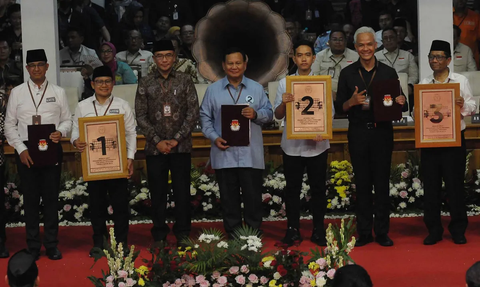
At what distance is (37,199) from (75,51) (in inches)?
173

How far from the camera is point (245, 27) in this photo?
9.65 m

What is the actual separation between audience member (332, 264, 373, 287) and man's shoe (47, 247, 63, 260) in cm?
365

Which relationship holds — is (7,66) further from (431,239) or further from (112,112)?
(431,239)

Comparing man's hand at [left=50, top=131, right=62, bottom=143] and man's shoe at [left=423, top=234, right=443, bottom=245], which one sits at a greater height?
man's hand at [left=50, top=131, right=62, bottom=143]

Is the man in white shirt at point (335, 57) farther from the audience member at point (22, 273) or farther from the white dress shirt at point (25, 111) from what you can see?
the audience member at point (22, 273)

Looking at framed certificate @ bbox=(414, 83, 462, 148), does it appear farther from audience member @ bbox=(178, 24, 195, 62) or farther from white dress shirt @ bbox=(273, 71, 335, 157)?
audience member @ bbox=(178, 24, 195, 62)

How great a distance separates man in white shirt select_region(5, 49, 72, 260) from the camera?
6270 millimetres

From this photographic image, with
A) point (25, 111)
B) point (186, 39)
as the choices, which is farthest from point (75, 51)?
point (25, 111)

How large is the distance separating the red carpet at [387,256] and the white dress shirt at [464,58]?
317 cm

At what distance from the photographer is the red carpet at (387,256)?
18.0 feet

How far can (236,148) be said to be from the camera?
6.30 metres

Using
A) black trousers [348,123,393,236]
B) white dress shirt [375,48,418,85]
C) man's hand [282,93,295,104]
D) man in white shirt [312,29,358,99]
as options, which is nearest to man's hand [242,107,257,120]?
man's hand [282,93,295,104]

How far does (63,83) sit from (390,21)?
432 cm

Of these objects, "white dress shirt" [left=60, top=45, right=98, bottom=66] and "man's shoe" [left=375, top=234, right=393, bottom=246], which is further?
"white dress shirt" [left=60, top=45, right=98, bottom=66]
